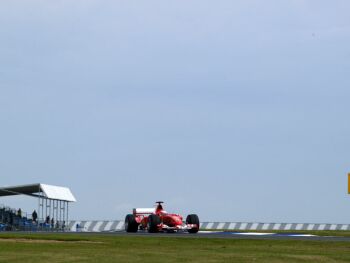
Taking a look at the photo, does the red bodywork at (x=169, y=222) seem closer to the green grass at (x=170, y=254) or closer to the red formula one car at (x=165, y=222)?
the red formula one car at (x=165, y=222)

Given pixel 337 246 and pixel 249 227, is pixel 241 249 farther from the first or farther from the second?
pixel 249 227

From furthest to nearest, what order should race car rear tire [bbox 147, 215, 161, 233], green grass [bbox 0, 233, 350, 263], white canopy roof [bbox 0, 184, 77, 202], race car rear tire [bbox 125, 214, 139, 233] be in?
white canopy roof [bbox 0, 184, 77, 202], race car rear tire [bbox 125, 214, 139, 233], race car rear tire [bbox 147, 215, 161, 233], green grass [bbox 0, 233, 350, 263]

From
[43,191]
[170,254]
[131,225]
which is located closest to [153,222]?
[131,225]

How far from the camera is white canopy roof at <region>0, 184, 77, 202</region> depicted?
59062 mm

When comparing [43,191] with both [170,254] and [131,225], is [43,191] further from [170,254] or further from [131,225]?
[170,254]

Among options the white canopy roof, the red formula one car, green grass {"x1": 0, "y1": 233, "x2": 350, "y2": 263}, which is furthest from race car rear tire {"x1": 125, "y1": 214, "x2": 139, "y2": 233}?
green grass {"x1": 0, "y1": 233, "x2": 350, "y2": 263}

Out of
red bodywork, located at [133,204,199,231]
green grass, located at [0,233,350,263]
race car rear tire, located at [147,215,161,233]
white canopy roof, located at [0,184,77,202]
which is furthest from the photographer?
white canopy roof, located at [0,184,77,202]

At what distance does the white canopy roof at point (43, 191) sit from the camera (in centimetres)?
5906

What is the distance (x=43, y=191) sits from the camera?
58.4 meters

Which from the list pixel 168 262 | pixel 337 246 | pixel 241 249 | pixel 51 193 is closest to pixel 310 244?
pixel 337 246

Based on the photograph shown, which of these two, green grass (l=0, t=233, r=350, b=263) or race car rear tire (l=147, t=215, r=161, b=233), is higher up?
race car rear tire (l=147, t=215, r=161, b=233)

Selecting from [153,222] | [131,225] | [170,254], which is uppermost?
[153,222]

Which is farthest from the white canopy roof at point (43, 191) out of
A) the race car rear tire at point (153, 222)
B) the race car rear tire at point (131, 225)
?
the race car rear tire at point (153, 222)

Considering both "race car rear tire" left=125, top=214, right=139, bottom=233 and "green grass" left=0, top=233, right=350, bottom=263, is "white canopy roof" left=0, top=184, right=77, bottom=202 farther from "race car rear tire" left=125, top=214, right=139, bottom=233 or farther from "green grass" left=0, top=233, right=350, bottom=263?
"green grass" left=0, top=233, right=350, bottom=263
